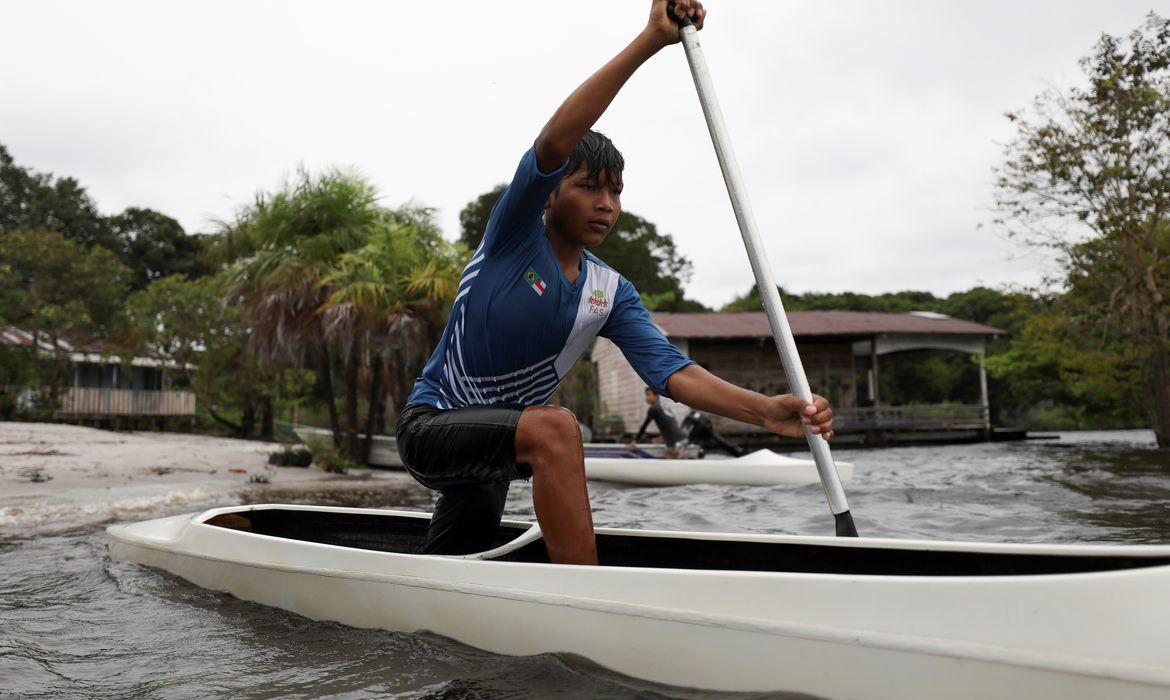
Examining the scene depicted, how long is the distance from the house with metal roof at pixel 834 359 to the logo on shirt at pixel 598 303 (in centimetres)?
2178

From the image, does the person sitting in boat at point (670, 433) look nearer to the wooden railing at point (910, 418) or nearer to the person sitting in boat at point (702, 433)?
the person sitting in boat at point (702, 433)

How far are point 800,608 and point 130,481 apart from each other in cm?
1092

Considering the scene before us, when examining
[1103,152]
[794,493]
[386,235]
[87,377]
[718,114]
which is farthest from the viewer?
[87,377]

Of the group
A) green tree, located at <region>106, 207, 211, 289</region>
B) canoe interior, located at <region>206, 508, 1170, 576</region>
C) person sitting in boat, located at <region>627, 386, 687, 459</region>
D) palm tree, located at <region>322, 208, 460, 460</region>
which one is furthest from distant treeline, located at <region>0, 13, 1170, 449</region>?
green tree, located at <region>106, 207, 211, 289</region>

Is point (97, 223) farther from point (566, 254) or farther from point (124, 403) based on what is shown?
point (566, 254)

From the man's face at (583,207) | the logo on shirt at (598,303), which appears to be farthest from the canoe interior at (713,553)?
the man's face at (583,207)

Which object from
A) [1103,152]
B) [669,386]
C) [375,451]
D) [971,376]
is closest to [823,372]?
[1103,152]

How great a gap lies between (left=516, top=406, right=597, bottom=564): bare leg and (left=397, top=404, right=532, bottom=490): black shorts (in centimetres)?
6

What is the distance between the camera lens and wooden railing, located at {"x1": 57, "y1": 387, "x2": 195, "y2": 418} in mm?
24219

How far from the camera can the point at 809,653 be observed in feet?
6.88

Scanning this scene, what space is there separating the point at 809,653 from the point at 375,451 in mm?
14872

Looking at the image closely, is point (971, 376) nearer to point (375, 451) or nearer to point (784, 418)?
point (375, 451)

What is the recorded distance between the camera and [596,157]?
2.85 meters

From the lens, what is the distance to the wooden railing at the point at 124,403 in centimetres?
2422
